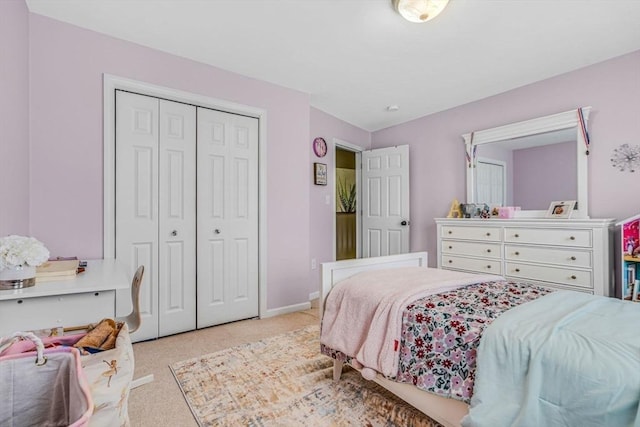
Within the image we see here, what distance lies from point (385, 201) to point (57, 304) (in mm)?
3853

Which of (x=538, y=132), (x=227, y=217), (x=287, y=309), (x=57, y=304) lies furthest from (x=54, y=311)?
(x=538, y=132)

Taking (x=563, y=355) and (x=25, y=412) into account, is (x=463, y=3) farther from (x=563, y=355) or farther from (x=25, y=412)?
(x=25, y=412)

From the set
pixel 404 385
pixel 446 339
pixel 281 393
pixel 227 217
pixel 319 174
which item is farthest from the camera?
pixel 319 174

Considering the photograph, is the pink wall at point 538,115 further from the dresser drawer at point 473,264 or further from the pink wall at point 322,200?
the pink wall at point 322,200

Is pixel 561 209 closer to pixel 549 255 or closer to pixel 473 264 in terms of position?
pixel 549 255

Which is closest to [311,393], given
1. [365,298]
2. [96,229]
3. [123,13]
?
[365,298]

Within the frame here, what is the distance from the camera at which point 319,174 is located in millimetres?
4195

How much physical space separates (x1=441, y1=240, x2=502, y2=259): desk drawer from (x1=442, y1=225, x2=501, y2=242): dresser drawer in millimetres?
54

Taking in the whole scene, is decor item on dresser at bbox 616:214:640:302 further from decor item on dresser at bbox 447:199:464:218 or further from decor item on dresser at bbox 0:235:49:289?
decor item on dresser at bbox 0:235:49:289

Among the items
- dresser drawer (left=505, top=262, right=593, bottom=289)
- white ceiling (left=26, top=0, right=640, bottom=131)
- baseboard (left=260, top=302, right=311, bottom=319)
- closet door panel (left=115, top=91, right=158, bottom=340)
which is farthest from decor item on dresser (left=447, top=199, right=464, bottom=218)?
closet door panel (left=115, top=91, right=158, bottom=340)

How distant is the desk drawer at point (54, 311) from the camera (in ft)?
4.43

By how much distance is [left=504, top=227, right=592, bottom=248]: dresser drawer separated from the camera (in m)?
2.71

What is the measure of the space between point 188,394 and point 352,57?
287 cm

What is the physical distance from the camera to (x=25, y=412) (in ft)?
2.70
